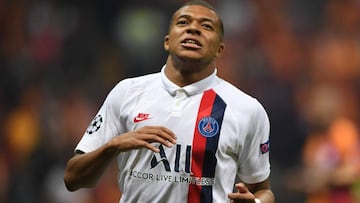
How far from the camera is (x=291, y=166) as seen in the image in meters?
11.8

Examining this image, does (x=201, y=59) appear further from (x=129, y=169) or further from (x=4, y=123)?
(x=4, y=123)

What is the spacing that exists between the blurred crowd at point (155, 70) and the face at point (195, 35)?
5.12m

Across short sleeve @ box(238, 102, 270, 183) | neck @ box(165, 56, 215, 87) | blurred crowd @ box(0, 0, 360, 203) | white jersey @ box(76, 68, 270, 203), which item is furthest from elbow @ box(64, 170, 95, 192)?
blurred crowd @ box(0, 0, 360, 203)

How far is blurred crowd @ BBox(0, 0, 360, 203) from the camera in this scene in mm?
11266

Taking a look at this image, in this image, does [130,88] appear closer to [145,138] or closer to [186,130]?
[186,130]

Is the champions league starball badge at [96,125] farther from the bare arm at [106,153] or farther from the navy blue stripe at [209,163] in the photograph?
the navy blue stripe at [209,163]

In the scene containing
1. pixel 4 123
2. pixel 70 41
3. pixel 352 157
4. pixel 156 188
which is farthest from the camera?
pixel 70 41

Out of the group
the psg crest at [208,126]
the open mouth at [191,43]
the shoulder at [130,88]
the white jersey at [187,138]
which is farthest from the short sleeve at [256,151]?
the shoulder at [130,88]

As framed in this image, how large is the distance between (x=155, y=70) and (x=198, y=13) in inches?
301

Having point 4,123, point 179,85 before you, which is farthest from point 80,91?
point 179,85

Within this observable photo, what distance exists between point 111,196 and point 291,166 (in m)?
1.97

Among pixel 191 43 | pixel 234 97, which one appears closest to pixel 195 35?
pixel 191 43

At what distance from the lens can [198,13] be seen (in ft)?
18.1

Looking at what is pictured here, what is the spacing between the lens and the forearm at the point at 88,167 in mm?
5164
